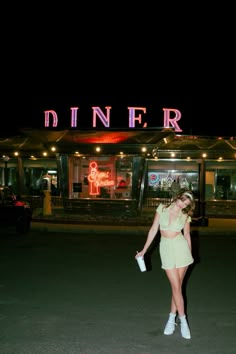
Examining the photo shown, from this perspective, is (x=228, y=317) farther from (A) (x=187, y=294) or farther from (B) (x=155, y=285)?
(B) (x=155, y=285)

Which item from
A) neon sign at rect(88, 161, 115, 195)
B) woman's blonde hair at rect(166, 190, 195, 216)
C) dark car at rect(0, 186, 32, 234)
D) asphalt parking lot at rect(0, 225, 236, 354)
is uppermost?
neon sign at rect(88, 161, 115, 195)

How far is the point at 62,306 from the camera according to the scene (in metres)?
7.24

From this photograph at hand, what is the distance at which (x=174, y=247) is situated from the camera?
5.88 metres

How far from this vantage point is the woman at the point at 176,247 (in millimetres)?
5855

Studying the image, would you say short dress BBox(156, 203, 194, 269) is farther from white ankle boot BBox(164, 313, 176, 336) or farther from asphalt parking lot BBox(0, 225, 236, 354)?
asphalt parking lot BBox(0, 225, 236, 354)

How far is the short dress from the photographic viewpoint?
586 centimetres

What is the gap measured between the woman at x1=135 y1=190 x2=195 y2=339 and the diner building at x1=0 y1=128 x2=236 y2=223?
47.3 ft

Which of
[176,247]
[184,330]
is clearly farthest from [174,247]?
[184,330]

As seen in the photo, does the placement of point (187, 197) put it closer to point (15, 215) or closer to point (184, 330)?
point (184, 330)

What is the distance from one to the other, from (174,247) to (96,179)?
59.1 feet

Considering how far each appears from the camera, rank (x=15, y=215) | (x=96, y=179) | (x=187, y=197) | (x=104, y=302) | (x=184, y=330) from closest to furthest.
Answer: (x=184, y=330), (x=187, y=197), (x=104, y=302), (x=15, y=215), (x=96, y=179)

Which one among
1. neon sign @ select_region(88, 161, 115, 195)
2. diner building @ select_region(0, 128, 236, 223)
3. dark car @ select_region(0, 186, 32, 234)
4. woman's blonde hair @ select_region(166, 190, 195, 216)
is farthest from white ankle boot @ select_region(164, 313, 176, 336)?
neon sign @ select_region(88, 161, 115, 195)

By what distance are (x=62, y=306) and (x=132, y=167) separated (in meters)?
16.3

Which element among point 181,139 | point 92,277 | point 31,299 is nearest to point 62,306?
point 31,299
